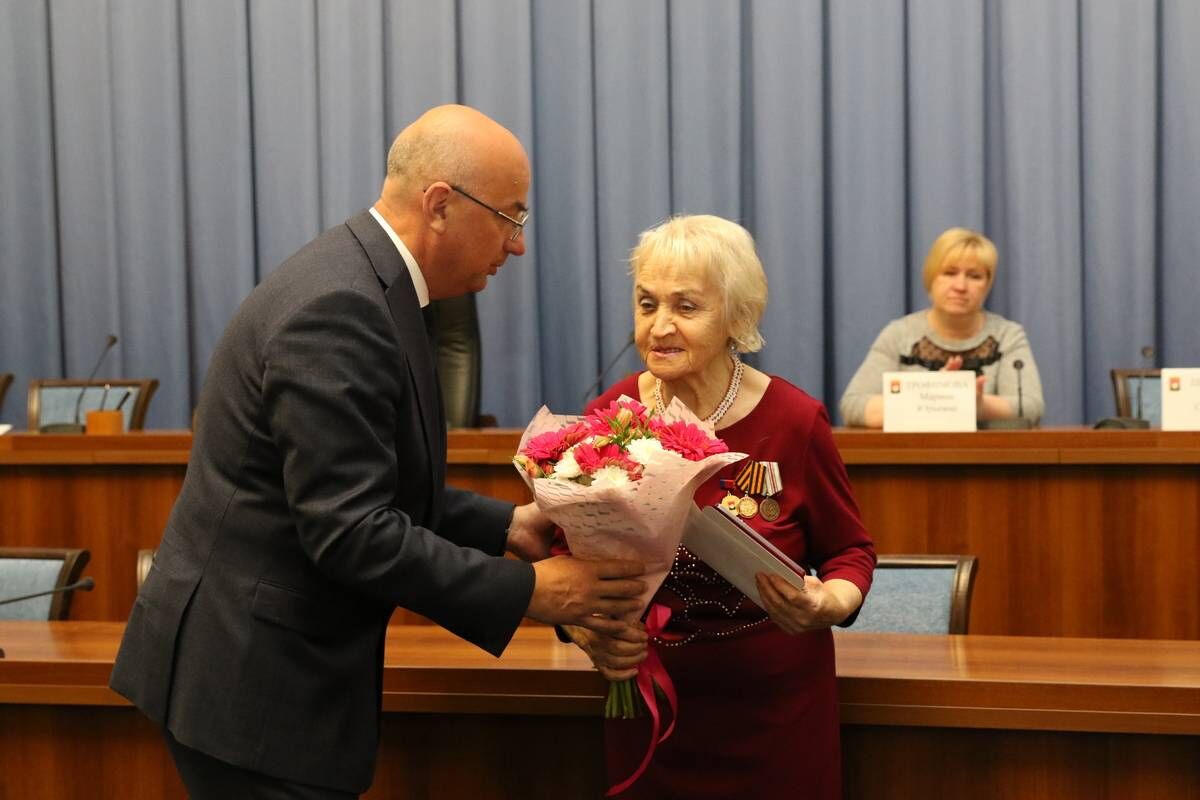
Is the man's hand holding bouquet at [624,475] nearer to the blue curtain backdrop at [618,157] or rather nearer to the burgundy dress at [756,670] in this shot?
the burgundy dress at [756,670]

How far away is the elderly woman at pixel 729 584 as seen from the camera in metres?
1.96

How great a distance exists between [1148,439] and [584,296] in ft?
10.9

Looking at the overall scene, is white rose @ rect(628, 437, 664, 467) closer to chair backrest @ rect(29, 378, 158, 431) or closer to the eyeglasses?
the eyeglasses

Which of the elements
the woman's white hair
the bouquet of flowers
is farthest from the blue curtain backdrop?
the bouquet of flowers

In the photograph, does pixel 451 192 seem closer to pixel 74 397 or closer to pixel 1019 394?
pixel 1019 394

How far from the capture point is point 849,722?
6.68 feet

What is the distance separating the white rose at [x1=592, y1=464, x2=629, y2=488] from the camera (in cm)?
160

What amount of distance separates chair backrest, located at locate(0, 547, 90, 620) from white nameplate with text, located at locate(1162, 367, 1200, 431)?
3089mm

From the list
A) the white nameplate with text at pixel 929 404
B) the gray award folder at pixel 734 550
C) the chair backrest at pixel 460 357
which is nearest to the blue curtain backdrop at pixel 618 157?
the chair backrest at pixel 460 357

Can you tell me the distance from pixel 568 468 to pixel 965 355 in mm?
3636

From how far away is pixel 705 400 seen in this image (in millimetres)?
2092

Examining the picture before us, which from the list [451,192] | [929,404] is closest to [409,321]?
[451,192]

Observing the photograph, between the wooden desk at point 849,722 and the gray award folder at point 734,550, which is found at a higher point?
the gray award folder at point 734,550

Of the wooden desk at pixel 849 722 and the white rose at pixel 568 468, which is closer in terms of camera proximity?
the white rose at pixel 568 468
